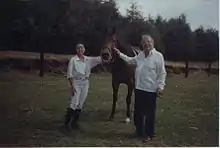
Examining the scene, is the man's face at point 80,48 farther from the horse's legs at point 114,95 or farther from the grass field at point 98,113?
the horse's legs at point 114,95

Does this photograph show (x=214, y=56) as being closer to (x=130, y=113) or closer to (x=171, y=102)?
(x=171, y=102)

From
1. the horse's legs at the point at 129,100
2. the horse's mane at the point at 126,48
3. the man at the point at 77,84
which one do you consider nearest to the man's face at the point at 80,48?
the man at the point at 77,84

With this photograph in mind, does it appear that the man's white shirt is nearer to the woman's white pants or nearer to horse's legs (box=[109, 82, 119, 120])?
horse's legs (box=[109, 82, 119, 120])

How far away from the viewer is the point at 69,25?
2.77m

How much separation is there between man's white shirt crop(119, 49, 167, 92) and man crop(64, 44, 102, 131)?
24cm

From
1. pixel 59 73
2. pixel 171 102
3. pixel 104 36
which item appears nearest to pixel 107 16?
pixel 104 36

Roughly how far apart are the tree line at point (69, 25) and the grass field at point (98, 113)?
0.65 feet

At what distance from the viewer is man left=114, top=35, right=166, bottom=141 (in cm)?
281

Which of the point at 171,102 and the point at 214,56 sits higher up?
the point at 214,56

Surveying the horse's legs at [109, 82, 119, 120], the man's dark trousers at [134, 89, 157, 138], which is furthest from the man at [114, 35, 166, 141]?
the horse's legs at [109, 82, 119, 120]

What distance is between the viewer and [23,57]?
9.05 ft

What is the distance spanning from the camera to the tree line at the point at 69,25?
9.02 ft

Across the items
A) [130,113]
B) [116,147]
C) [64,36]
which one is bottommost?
[116,147]

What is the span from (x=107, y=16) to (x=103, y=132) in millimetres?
749
